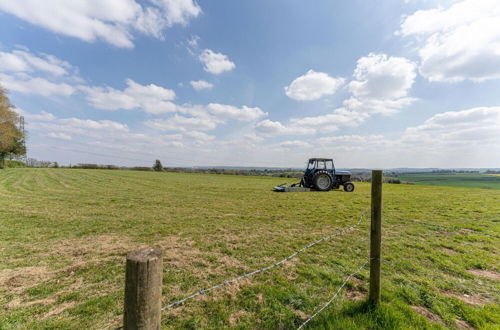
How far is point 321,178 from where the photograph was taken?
13508 mm

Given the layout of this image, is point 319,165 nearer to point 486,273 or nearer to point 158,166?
point 486,273

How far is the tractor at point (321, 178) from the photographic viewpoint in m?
13.4

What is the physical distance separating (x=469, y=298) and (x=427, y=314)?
841 millimetres

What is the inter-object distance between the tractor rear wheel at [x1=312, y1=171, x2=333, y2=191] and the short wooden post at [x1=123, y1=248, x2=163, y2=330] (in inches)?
514

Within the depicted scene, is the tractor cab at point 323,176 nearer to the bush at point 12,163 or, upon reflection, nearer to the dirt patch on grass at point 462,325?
the dirt patch on grass at point 462,325

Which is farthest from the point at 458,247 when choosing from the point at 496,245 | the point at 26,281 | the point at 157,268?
the point at 26,281

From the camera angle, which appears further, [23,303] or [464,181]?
[464,181]

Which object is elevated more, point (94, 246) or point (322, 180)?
point (322, 180)

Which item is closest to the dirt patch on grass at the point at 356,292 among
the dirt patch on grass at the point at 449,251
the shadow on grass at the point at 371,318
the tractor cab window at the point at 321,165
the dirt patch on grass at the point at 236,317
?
the shadow on grass at the point at 371,318

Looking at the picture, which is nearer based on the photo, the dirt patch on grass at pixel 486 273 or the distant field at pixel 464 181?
the dirt patch on grass at pixel 486 273

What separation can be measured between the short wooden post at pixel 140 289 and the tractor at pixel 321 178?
40.1 feet


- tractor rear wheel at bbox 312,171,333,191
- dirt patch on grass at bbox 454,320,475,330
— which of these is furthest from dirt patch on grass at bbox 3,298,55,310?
tractor rear wheel at bbox 312,171,333,191

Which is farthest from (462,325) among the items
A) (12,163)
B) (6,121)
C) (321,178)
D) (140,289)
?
(12,163)

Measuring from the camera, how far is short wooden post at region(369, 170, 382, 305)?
2.17m
